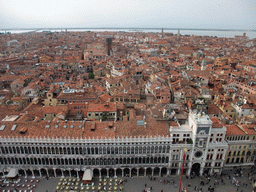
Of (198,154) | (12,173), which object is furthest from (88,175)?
(198,154)

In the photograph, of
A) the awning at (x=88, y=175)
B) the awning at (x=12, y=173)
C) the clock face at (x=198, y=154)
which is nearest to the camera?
the awning at (x=88, y=175)

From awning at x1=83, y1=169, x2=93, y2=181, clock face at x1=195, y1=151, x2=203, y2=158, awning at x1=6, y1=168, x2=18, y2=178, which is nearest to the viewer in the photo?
awning at x1=83, y1=169, x2=93, y2=181

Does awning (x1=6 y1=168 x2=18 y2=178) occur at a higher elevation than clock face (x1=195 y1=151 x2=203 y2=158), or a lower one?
lower

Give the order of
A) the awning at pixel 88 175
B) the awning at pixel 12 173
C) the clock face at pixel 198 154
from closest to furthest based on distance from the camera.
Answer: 1. the awning at pixel 88 175
2. the awning at pixel 12 173
3. the clock face at pixel 198 154

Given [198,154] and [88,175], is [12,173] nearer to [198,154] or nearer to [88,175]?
[88,175]

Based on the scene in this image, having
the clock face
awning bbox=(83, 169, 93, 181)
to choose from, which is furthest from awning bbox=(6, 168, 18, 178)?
the clock face

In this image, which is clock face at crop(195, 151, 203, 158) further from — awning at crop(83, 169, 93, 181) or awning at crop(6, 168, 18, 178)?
awning at crop(6, 168, 18, 178)

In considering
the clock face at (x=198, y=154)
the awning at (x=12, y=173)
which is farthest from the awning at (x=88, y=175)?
the clock face at (x=198, y=154)

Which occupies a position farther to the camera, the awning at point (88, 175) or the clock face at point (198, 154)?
the clock face at point (198, 154)

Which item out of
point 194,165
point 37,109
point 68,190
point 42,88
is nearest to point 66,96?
point 37,109

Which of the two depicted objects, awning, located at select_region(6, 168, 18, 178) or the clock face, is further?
the clock face

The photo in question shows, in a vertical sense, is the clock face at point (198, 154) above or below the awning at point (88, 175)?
above

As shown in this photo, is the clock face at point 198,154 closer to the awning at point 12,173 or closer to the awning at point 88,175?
the awning at point 88,175

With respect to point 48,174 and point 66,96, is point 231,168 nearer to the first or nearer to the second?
point 48,174
